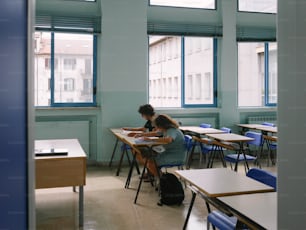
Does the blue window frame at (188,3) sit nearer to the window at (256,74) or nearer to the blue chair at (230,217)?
the window at (256,74)

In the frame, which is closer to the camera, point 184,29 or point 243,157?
point 243,157

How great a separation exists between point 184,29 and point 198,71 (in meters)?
0.96

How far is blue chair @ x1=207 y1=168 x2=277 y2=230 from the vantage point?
2113mm

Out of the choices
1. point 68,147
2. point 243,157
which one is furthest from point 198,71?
point 68,147

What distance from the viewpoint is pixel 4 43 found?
997mm

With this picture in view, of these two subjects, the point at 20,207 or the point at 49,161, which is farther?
the point at 49,161

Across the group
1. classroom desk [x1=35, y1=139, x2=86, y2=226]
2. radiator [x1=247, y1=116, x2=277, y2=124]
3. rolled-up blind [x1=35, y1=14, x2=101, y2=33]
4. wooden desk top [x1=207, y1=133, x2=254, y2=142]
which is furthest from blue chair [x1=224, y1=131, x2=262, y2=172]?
rolled-up blind [x1=35, y1=14, x2=101, y2=33]

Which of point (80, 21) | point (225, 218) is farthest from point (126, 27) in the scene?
point (225, 218)

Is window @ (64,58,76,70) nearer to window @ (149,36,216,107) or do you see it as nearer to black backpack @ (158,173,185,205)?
window @ (149,36,216,107)

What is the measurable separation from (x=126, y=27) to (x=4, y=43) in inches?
214

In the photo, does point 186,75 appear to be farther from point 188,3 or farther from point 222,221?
point 222,221

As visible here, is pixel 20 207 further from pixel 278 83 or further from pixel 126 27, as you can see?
pixel 126 27

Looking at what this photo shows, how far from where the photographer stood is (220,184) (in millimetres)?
2236

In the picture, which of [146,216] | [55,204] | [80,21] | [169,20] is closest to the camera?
[146,216]
